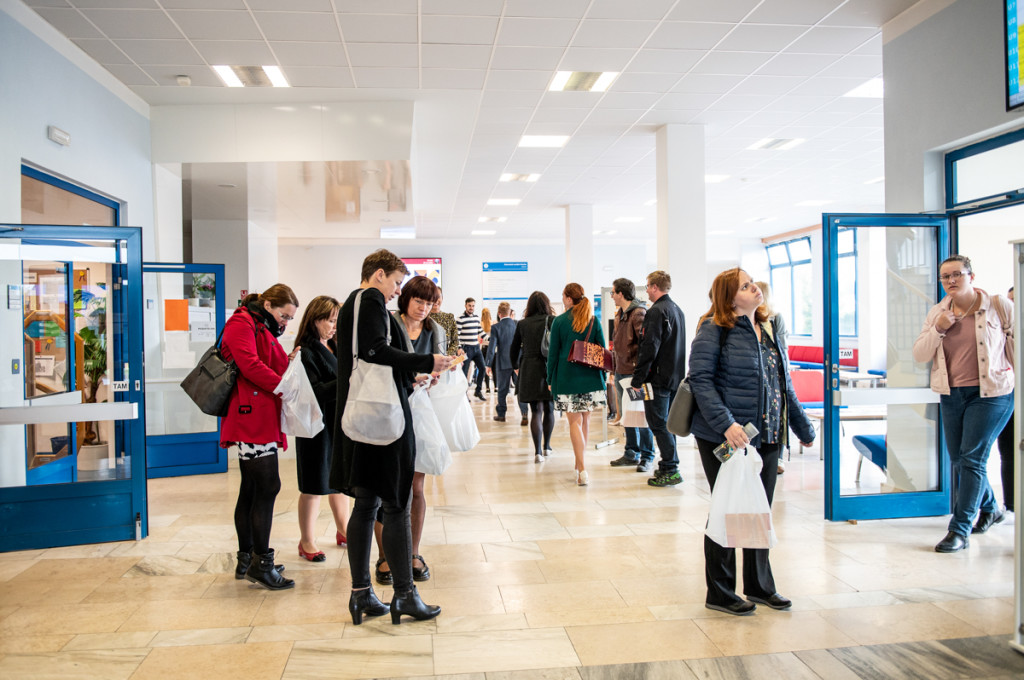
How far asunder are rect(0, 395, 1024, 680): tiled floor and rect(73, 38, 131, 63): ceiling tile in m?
3.61

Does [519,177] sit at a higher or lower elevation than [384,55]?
higher

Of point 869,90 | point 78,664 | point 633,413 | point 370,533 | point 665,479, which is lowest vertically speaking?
point 78,664

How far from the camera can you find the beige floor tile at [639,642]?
2.70 metres

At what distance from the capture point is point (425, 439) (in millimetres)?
3250

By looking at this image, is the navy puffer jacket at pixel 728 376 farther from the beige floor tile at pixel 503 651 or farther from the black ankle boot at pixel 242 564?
the black ankle boot at pixel 242 564

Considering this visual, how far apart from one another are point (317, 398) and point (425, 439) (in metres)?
0.65

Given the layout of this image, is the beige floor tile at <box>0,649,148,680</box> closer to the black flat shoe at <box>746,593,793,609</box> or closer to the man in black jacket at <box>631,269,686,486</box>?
the black flat shoe at <box>746,593,793,609</box>

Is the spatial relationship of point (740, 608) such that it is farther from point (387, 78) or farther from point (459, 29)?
point (387, 78)

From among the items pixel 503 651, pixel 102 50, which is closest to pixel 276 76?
pixel 102 50

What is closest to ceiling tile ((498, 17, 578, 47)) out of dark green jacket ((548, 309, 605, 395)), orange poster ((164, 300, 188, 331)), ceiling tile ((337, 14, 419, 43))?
ceiling tile ((337, 14, 419, 43))

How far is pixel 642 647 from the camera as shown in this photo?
2.78 meters

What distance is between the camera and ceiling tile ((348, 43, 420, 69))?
5512 mm

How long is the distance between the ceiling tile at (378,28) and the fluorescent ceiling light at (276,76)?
98 centimetres

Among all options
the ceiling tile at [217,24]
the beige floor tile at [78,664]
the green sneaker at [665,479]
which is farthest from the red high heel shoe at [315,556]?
the ceiling tile at [217,24]
